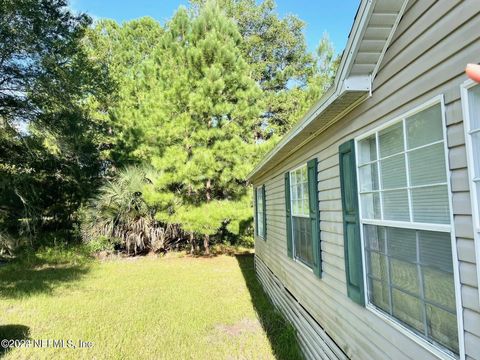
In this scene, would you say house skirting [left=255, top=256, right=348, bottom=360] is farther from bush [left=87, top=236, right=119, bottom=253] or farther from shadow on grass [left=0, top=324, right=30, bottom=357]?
bush [left=87, top=236, right=119, bottom=253]

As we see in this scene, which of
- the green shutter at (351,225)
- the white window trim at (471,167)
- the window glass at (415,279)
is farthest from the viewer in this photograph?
the green shutter at (351,225)

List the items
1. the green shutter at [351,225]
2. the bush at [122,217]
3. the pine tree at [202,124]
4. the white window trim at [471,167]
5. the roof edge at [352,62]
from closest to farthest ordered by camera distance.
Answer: the white window trim at [471,167] < the roof edge at [352,62] < the green shutter at [351,225] < the pine tree at [202,124] < the bush at [122,217]

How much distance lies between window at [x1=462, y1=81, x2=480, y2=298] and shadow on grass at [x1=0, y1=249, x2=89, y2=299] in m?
8.54

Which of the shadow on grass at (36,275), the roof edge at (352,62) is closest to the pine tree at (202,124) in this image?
the shadow on grass at (36,275)

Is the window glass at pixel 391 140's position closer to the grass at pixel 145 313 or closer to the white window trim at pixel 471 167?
the white window trim at pixel 471 167

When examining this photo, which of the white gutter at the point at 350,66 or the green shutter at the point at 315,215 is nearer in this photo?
the white gutter at the point at 350,66

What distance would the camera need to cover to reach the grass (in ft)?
14.8

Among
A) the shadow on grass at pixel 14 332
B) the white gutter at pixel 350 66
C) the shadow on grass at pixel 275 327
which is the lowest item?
the shadow on grass at pixel 275 327

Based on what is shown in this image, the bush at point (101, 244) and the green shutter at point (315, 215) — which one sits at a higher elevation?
the green shutter at point (315, 215)

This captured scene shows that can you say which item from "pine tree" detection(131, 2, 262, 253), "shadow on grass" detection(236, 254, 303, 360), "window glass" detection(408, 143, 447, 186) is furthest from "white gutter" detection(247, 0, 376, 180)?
"pine tree" detection(131, 2, 262, 253)

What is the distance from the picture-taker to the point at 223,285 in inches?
327

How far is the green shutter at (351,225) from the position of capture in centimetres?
271

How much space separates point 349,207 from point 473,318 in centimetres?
141

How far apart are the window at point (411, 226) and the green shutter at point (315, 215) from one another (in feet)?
3.66
